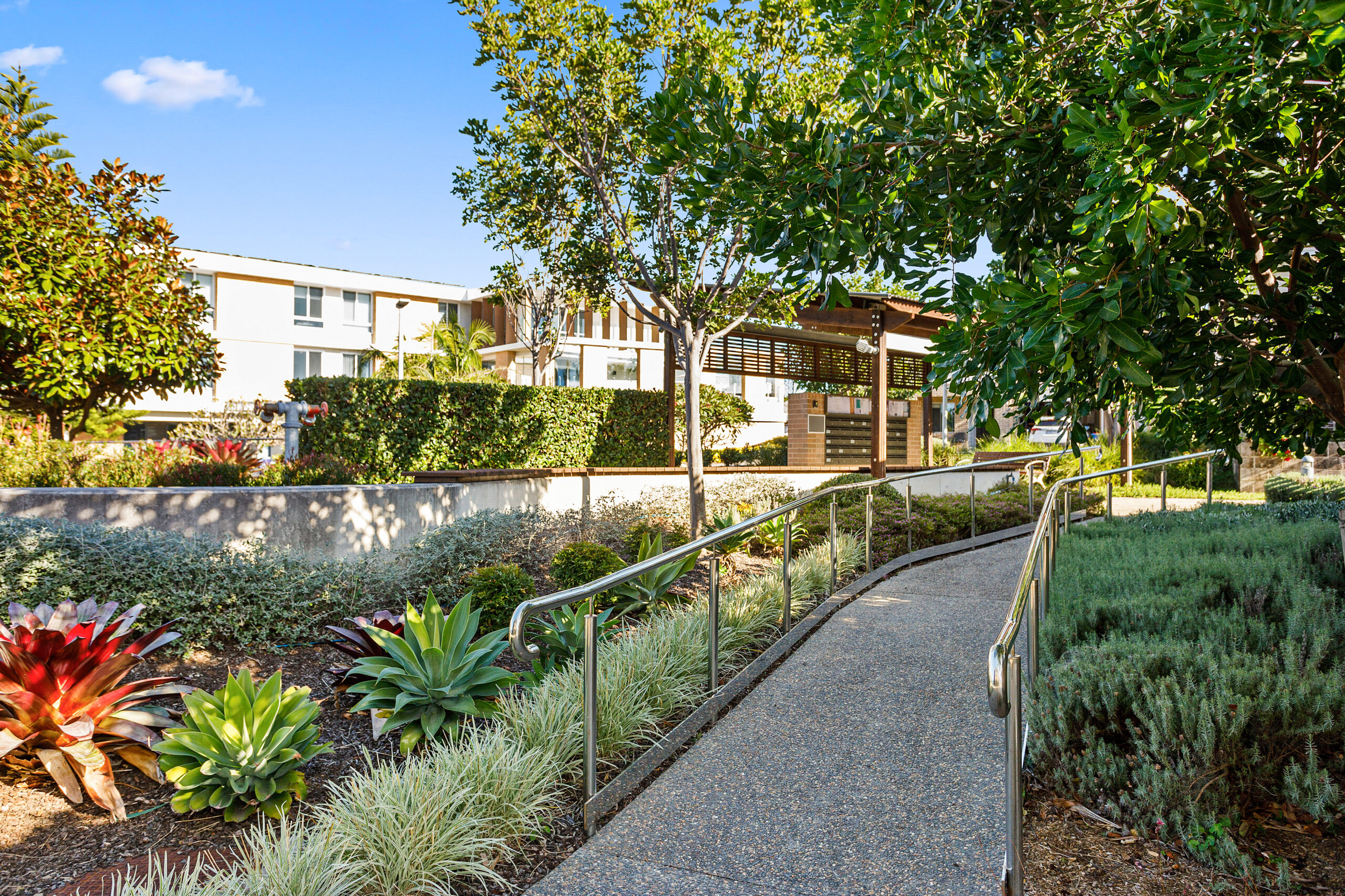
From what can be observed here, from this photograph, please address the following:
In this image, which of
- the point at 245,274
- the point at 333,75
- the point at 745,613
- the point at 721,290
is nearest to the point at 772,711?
the point at 745,613

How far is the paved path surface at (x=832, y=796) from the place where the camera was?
2.78 meters

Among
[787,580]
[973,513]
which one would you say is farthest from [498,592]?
[973,513]

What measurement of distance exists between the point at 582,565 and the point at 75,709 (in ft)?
11.6

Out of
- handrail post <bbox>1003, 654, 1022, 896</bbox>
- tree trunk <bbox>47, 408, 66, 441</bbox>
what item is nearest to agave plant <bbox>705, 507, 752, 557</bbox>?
handrail post <bbox>1003, 654, 1022, 896</bbox>

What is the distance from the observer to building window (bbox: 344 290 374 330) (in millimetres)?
33094

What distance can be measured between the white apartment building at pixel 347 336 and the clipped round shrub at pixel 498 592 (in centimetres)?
2191

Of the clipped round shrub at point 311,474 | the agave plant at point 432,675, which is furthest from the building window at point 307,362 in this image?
the agave plant at point 432,675

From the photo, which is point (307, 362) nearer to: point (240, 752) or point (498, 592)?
point (498, 592)

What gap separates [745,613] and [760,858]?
2.57m

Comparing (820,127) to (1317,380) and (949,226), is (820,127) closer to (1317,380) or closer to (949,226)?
(949,226)

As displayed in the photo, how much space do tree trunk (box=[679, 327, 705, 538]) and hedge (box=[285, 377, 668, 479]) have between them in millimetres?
4112

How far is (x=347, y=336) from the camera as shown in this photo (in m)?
33.0

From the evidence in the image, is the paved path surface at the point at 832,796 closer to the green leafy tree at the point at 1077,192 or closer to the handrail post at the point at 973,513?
the green leafy tree at the point at 1077,192

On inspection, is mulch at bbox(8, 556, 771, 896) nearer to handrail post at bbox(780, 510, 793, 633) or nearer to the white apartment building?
handrail post at bbox(780, 510, 793, 633)
